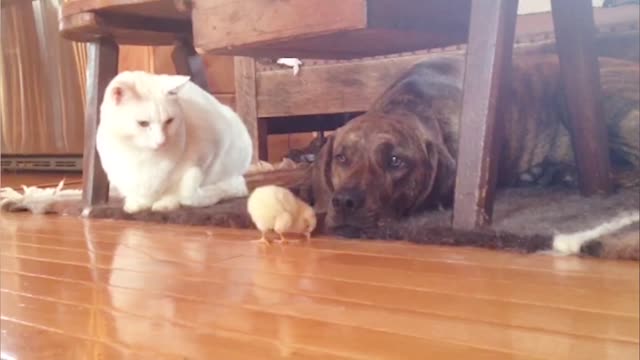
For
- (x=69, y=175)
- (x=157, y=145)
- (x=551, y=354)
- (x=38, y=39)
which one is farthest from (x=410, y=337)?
(x=38, y=39)

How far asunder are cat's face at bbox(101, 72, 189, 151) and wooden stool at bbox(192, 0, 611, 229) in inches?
7.6

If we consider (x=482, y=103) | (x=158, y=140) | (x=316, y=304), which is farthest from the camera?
(x=158, y=140)

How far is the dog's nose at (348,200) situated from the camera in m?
1.31

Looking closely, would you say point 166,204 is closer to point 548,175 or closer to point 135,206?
point 135,206

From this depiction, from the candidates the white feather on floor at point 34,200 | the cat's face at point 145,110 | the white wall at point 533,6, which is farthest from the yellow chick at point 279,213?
the white wall at point 533,6

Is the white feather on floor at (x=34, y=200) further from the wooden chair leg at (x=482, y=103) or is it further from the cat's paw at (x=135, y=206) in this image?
the wooden chair leg at (x=482, y=103)

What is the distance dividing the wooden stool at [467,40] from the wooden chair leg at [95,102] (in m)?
0.43

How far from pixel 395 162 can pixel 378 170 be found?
4 centimetres

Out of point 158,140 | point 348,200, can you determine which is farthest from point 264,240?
point 158,140

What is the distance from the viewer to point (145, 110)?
5.19 ft

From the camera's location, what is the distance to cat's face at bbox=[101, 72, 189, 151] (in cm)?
158

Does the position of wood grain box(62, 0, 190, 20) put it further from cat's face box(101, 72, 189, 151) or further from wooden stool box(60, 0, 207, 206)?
cat's face box(101, 72, 189, 151)

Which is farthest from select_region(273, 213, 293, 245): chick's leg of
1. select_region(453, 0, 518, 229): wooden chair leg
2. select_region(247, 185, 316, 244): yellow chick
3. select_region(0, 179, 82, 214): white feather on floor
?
select_region(0, 179, 82, 214): white feather on floor

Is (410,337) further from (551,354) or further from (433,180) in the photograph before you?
(433,180)
